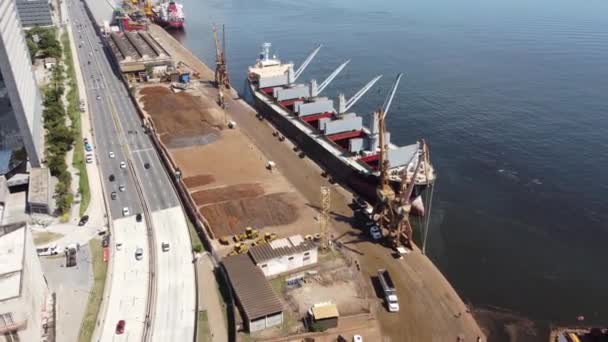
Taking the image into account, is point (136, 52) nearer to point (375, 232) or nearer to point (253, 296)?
point (375, 232)

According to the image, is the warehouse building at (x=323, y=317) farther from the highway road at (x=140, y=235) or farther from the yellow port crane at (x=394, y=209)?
the yellow port crane at (x=394, y=209)

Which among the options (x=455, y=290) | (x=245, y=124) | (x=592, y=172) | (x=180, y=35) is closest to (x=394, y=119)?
(x=245, y=124)

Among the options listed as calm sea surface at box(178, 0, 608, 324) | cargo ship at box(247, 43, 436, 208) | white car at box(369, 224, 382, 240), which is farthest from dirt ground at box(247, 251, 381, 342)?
cargo ship at box(247, 43, 436, 208)

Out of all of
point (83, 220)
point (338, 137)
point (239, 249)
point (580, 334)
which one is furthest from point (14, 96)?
point (580, 334)

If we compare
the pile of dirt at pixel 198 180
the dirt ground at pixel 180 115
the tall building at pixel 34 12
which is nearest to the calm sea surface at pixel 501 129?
the dirt ground at pixel 180 115

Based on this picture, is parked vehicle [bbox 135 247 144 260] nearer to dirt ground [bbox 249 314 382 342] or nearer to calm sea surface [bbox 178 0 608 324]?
dirt ground [bbox 249 314 382 342]

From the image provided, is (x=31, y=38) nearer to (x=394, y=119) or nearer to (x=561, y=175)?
(x=394, y=119)
